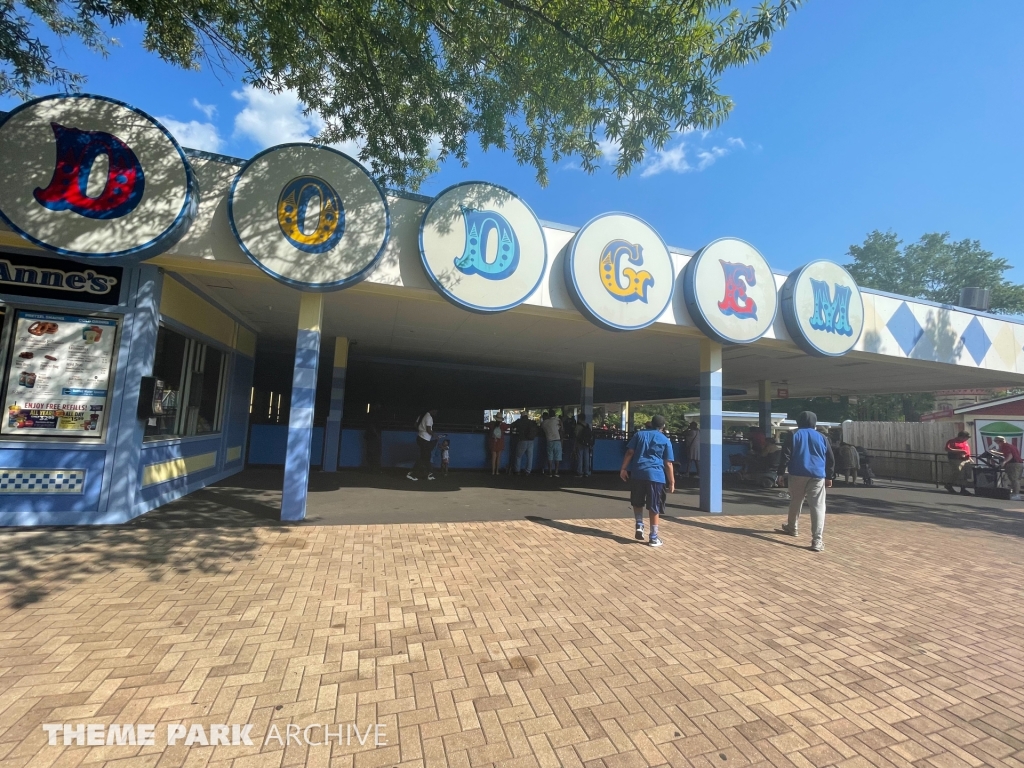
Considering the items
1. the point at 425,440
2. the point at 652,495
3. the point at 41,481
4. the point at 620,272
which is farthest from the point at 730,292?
the point at 41,481

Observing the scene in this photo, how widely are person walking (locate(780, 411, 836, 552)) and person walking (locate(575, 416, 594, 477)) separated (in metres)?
6.64

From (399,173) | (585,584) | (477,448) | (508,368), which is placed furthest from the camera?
(508,368)

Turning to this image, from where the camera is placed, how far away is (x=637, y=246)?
781cm

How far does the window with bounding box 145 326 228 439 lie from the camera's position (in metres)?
6.68

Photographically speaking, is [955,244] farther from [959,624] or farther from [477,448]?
[959,624]

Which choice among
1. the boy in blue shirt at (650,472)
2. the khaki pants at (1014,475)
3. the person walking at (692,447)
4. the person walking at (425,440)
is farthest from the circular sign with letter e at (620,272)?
the khaki pants at (1014,475)

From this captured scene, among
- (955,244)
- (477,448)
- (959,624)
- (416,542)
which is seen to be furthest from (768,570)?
(955,244)

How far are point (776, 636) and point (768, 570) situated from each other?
69.9 inches

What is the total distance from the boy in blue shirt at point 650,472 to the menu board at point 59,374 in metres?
6.64

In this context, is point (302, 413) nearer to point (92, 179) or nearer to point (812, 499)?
point (92, 179)

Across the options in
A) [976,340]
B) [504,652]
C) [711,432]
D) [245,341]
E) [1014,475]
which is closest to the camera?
[504,652]

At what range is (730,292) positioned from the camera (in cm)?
838

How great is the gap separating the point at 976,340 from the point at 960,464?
3707mm

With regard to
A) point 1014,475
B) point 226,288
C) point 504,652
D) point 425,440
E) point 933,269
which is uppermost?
point 933,269
